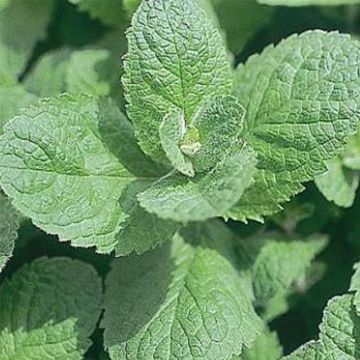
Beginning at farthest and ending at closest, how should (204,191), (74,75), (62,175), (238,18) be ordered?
(238,18) → (74,75) → (62,175) → (204,191)

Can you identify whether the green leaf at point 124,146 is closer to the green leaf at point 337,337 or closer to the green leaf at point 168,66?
the green leaf at point 168,66

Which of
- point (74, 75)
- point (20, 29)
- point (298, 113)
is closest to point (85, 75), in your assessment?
point (74, 75)

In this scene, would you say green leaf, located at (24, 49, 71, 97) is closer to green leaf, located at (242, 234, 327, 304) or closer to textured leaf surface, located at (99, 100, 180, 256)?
textured leaf surface, located at (99, 100, 180, 256)

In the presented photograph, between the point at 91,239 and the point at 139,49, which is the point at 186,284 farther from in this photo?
the point at 139,49

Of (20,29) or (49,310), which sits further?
(20,29)

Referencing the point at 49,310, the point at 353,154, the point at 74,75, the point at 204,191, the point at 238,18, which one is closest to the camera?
the point at 204,191

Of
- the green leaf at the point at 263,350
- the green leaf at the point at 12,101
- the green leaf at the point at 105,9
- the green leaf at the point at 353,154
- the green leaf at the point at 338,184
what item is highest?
the green leaf at the point at 105,9

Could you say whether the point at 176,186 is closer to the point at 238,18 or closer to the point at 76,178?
the point at 76,178

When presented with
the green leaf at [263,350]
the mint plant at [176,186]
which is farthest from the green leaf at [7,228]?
the green leaf at [263,350]
